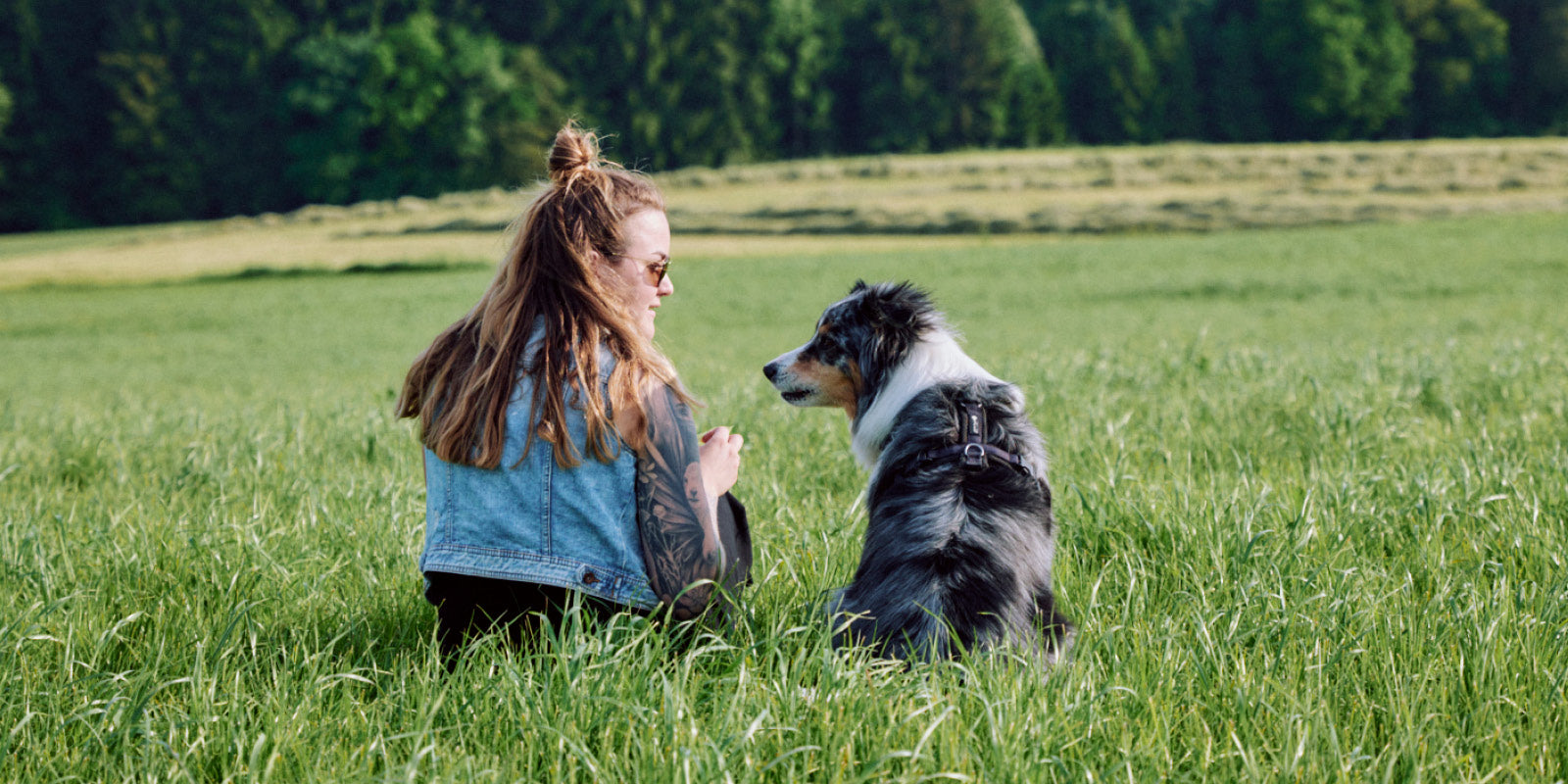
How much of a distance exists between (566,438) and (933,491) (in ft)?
2.97

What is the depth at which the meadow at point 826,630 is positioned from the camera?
2.06m

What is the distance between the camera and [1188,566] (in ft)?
10.3

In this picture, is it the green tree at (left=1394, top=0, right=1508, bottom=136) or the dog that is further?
the green tree at (left=1394, top=0, right=1508, bottom=136)

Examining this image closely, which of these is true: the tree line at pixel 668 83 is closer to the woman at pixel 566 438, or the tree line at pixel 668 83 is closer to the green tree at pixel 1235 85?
the green tree at pixel 1235 85

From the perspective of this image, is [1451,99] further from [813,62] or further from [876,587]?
[876,587]

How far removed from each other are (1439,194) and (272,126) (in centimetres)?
5081

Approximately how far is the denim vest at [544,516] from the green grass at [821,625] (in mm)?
168

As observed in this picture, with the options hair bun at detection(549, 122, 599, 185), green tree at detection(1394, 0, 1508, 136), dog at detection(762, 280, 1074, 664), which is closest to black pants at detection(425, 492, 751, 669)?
dog at detection(762, 280, 1074, 664)

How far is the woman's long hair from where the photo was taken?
2.41 m

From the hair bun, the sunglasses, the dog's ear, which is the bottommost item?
the dog's ear

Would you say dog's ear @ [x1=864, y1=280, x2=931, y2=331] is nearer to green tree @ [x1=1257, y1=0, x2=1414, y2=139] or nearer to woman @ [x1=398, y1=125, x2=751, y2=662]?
woman @ [x1=398, y1=125, x2=751, y2=662]

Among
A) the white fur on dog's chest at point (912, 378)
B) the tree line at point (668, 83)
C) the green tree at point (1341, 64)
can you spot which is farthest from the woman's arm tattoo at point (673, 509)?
the green tree at point (1341, 64)

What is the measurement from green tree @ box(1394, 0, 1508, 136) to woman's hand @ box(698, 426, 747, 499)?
6737 cm

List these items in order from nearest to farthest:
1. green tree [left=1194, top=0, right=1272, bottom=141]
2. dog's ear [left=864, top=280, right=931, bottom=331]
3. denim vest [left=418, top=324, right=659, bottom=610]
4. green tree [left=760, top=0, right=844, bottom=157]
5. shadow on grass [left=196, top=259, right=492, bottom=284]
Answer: denim vest [left=418, top=324, right=659, bottom=610] < dog's ear [left=864, top=280, right=931, bottom=331] < shadow on grass [left=196, top=259, right=492, bottom=284] < green tree [left=760, top=0, right=844, bottom=157] < green tree [left=1194, top=0, right=1272, bottom=141]
